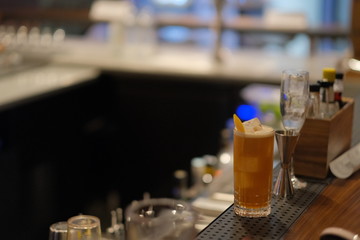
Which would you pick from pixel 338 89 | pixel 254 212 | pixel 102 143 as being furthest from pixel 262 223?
pixel 102 143

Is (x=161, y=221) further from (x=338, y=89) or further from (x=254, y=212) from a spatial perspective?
(x=338, y=89)

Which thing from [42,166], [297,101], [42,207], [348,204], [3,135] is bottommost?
[42,207]

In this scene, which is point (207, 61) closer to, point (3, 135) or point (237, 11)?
point (3, 135)

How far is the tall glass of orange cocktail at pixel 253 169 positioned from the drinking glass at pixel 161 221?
137 mm

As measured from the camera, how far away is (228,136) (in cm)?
309

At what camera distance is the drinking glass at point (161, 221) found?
142 cm

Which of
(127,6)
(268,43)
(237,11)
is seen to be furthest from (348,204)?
(237,11)

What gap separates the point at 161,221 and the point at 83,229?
0.55 ft

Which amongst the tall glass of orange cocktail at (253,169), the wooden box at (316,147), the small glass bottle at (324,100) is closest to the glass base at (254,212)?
the tall glass of orange cocktail at (253,169)

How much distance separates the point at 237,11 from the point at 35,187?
5.96 m

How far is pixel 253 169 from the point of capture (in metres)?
1.51

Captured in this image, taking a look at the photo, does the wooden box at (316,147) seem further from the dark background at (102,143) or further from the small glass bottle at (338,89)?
the dark background at (102,143)

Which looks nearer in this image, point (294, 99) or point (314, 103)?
point (294, 99)

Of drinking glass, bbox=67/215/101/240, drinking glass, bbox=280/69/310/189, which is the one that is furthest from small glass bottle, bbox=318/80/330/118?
drinking glass, bbox=67/215/101/240
